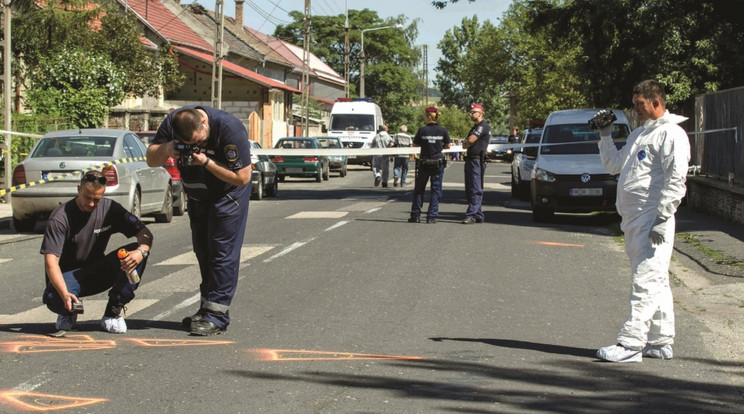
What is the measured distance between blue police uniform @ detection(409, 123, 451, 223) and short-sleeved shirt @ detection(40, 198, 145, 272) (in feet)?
30.8

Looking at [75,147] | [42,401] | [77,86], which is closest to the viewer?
[42,401]

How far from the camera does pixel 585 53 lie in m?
25.2

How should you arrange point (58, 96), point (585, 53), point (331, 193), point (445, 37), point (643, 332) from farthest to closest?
point (445, 37) < point (58, 96) < point (331, 193) < point (585, 53) < point (643, 332)

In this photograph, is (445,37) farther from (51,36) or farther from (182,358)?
(182,358)

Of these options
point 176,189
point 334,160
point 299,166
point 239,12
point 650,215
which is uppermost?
point 239,12

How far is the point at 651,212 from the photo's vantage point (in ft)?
22.5

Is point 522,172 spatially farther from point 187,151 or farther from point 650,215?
point 187,151

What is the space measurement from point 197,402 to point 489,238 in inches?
375

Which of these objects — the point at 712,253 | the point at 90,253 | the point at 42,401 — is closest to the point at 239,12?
the point at 712,253

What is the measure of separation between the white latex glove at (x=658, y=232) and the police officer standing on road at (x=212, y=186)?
111 inches

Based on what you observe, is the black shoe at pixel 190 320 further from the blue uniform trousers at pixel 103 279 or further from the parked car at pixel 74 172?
the parked car at pixel 74 172

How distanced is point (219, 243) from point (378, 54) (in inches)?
3383

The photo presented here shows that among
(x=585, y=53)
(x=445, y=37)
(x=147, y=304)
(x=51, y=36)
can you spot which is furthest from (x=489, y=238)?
(x=445, y=37)

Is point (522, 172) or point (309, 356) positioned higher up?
point (522, 172)
